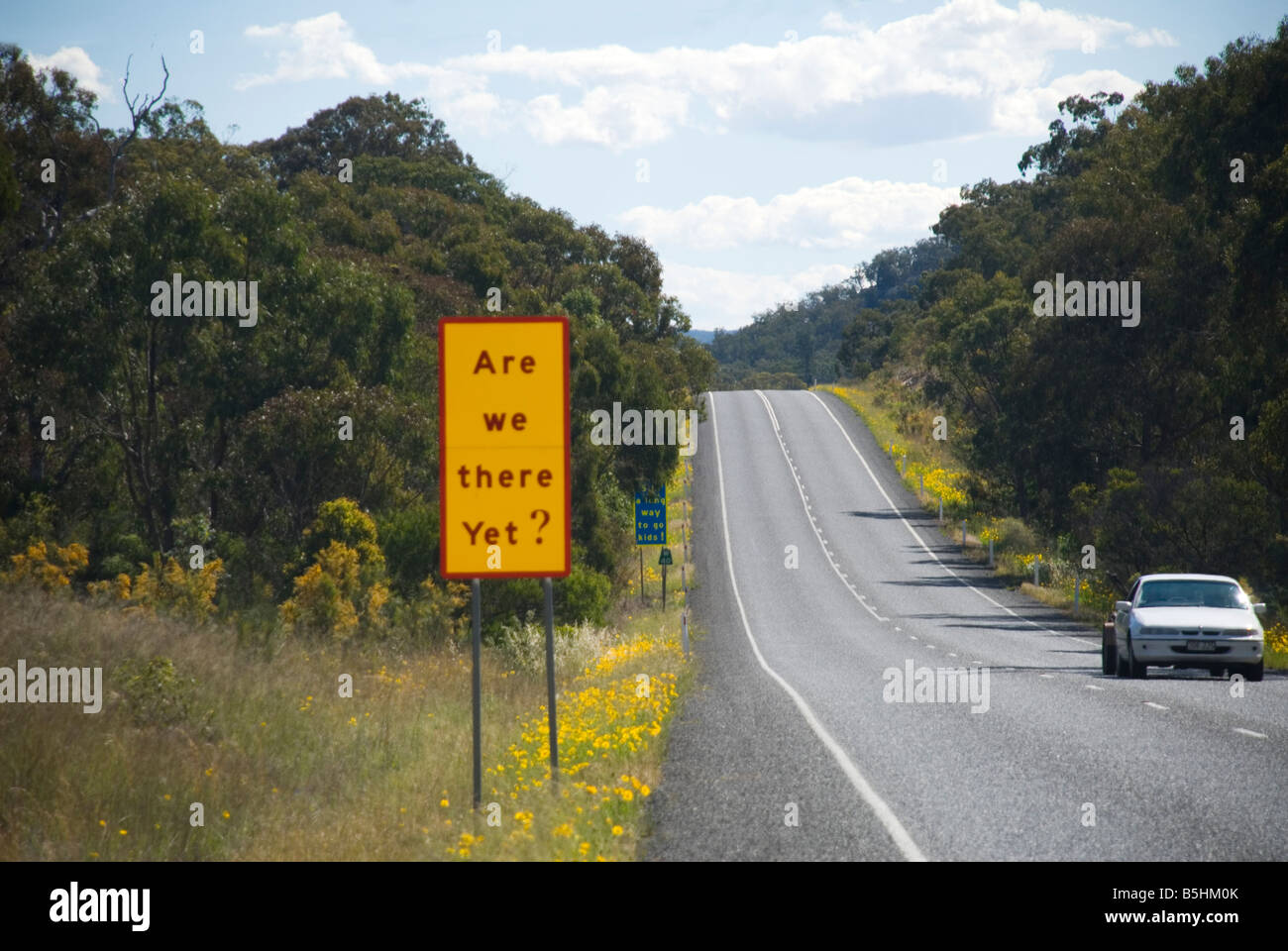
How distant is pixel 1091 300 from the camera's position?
147ft

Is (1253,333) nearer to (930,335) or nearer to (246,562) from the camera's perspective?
(246,562)

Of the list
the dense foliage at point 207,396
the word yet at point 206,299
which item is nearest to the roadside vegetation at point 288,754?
the dense foliage at point 207,396

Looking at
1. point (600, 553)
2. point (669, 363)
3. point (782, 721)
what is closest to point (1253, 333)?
point (600, 553)

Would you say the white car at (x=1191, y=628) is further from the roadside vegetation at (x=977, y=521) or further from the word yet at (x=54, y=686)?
the word yet at (x=54, y=686)

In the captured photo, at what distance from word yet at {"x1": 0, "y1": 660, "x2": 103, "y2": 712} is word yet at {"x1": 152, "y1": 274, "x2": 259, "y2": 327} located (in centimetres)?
2050

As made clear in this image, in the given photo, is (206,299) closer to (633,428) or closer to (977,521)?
(633,428)

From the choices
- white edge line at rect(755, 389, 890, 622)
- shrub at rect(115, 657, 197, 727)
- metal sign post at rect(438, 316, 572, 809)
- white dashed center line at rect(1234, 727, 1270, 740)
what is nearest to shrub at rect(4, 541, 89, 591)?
shrub at rect(115, 657, 197, 727)
